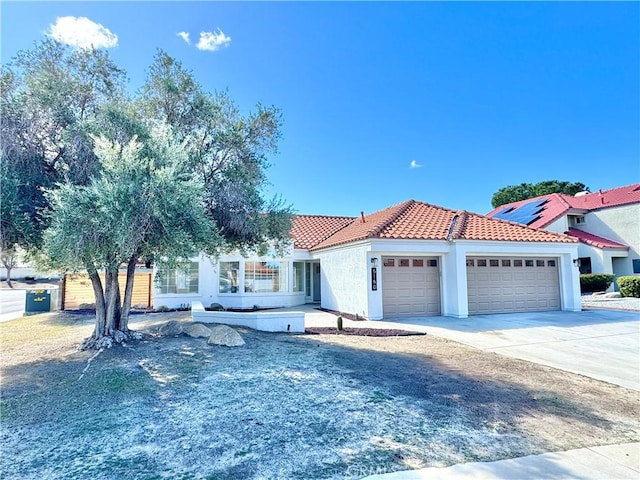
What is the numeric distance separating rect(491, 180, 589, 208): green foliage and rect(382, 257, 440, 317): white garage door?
3867 cm

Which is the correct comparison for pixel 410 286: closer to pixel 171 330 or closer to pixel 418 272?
pixel 418 272

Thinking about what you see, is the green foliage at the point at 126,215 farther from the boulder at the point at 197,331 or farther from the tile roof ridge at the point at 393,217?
the tile roof ridge at the point at 393,217

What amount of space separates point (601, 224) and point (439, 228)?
2127 centimetres

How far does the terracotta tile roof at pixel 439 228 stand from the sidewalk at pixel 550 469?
10.1 metres

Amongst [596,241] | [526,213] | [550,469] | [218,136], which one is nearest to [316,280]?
[218,136]

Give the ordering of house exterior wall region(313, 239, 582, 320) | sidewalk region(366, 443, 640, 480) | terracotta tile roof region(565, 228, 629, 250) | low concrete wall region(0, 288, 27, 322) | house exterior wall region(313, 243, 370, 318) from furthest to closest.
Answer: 1. terracotta tile roof region(565, 228, 629, 250)
2. low concrete wall region(0, 288, 27, 322)
3. house exterior wall region(313, 243, 370, 318)
4. house exterior wall region(313, 239, 582, 320)
5. sidewalk region(366, 443, 640, 480)

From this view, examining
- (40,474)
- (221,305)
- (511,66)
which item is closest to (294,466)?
(40,474)

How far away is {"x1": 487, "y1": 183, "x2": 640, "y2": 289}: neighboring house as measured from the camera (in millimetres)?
25734

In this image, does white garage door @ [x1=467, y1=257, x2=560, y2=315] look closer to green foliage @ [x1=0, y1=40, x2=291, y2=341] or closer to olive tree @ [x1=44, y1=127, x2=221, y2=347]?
green foliage @ [x1=0, y1=40, x2=291, y2=341]

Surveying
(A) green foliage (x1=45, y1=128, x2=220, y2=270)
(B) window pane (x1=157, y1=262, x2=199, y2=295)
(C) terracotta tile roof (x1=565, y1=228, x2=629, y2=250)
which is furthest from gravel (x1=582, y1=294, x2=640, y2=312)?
(B) window pane (x1=157, y1=262, x2=199, y2=295)

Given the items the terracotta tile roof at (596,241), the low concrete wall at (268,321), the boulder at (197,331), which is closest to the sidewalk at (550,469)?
the boulder at (197,331)

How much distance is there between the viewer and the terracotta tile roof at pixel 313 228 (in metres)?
20.5

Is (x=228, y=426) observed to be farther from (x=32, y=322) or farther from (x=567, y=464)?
(x=32, y=322)

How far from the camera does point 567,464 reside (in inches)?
142
